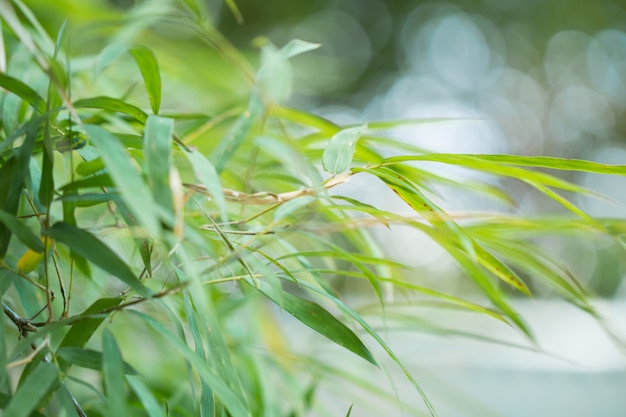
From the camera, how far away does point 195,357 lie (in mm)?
210

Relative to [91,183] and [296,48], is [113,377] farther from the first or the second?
[296,48]

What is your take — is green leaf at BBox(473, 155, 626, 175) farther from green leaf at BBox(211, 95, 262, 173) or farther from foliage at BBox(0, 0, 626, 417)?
green leaf at BBox(211, 95, 262, 173)

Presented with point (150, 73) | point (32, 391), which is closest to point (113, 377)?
point (32, 391)

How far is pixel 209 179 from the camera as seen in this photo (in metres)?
0.21

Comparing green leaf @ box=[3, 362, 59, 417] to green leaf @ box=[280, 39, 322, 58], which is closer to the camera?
green leaf @ box=[3, 362, 59, 417]

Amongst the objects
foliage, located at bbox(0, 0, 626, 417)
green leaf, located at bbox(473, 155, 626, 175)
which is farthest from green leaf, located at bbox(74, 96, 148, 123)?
green leaf, located at bbox(473, 155, 626, 175)

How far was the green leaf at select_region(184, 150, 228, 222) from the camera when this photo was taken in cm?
20

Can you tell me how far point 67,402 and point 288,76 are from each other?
5.9 inches

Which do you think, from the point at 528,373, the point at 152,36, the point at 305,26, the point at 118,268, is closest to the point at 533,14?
the point at 305,26

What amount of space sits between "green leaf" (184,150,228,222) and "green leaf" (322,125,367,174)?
4 centimetres

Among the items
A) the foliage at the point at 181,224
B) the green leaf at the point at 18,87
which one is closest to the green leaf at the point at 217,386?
the foliage at the point at 181,224

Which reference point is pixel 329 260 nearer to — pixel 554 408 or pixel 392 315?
pixel 392 315

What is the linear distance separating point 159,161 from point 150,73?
0.11 metres

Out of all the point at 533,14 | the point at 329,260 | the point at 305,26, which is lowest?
the point at 329,260
